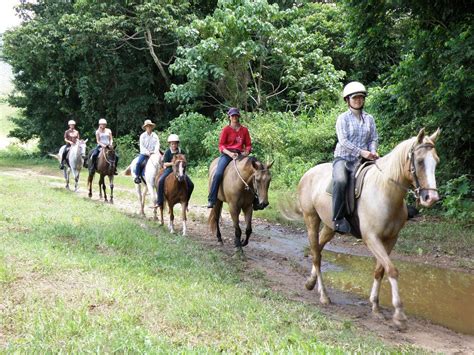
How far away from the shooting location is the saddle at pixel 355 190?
6.25 m

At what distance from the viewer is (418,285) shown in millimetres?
7727

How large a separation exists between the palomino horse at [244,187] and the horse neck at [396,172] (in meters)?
3.06

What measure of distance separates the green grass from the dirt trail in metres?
0.43

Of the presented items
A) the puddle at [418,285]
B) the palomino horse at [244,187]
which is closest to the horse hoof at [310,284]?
the puddle at [418,285]

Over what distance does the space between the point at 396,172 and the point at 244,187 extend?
4.06 metres

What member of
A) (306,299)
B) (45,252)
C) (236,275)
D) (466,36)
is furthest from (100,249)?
(466,36)

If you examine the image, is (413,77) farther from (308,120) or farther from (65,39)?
(65,39)

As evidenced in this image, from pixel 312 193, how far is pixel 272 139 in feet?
40.1

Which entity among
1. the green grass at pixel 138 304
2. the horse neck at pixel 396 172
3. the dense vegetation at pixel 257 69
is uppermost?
the dense vegetation at pixel 257 69

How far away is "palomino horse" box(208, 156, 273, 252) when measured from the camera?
28.8 ft

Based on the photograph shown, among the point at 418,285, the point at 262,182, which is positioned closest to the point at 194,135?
the point at 262,182

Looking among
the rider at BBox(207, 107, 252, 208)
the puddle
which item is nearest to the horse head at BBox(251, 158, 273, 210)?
the rider at BBox(207, 107, 252, 208)

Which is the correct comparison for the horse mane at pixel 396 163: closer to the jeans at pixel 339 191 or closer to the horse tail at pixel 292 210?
the jeans at pixel 339 191

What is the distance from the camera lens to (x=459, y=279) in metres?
7.96
